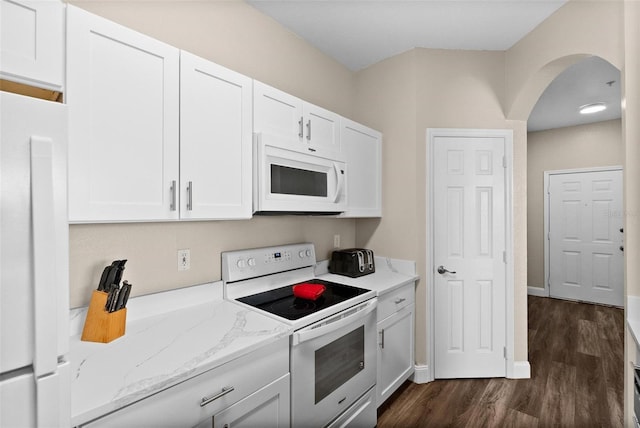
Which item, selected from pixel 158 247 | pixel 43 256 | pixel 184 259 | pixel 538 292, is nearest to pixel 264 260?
pixel 184 259

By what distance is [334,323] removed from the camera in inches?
61.9

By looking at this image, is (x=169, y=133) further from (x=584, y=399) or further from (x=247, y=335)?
(x=584, y=399)

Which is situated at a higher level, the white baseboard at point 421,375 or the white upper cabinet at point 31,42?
the white upper cabinet at point 31,42

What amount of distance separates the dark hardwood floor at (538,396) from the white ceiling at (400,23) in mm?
2703

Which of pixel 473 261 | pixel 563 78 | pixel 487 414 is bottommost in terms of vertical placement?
pixel 487 414

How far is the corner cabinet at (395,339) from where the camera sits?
2.08 metres

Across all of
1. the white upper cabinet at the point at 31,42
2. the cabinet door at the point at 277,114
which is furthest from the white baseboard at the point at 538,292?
the white upper cabinet at the point at 31,42

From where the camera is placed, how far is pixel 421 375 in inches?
96.2

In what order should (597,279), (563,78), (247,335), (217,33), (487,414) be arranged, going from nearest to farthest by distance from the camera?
(247,335), (217,33), (487,414), (563,78), (597,279)

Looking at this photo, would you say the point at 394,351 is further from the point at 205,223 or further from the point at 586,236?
the point at 586,236

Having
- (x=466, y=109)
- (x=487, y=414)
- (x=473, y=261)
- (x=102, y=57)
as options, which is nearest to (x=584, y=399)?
(x=487, y=414)

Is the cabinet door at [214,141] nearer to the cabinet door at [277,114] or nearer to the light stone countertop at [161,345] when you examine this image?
the cabinet door at [277,114]

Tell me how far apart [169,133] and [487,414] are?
101 inches

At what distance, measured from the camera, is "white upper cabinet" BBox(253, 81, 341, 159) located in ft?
5.47
